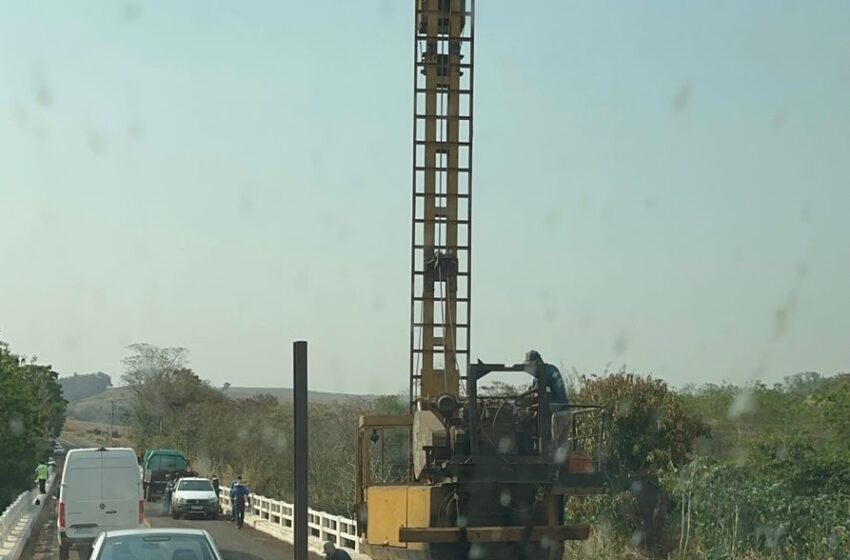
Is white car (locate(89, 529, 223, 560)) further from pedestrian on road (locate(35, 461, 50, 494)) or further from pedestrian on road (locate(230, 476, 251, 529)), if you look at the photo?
pedestrian on road (locate(35, 461, 50, 494))

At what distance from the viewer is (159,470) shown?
60594 mm

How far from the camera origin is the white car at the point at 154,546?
42.7ft

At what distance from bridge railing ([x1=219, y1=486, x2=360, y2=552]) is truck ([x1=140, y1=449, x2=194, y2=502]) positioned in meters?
10.6

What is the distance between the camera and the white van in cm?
2573

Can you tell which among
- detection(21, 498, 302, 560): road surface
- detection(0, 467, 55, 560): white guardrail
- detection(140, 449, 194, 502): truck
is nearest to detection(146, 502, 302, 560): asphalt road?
detection(21, 498, 302, 560): road surface

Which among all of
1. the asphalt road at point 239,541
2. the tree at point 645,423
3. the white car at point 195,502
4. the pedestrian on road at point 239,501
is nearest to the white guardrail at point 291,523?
the asphalt road at point 239,541

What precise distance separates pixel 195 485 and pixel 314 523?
14.7 m

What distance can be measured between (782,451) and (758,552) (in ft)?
27.3

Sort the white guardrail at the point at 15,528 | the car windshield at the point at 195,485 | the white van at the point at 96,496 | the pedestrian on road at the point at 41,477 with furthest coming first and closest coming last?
1. the pedestrian on road at the point at 41,477
2. the car windshield at the point at 195,485
3. the white guardrail at the point at 15,528
4. the white van at the point at 96,496

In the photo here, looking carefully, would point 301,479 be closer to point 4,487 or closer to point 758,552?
point 758,552

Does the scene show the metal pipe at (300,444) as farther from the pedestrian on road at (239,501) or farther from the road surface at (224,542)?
the pedestrian on road at (239,501)

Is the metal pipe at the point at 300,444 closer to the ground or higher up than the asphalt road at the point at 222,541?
higher up

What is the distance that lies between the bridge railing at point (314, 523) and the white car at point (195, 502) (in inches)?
50.0

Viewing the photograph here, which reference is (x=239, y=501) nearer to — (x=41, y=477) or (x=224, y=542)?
(x=224, y=542)
